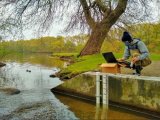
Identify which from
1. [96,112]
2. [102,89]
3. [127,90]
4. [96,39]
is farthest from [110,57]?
[96,39]

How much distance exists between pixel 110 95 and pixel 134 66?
1.51 m

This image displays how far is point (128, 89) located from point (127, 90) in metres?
0.06

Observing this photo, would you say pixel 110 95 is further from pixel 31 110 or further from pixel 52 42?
pixel 52 42

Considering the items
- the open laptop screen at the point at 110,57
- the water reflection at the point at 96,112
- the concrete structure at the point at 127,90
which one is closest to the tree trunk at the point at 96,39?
the concrete structure at the point at 127,90

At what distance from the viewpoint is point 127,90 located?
12625 mm

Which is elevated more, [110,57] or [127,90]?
[110,57]

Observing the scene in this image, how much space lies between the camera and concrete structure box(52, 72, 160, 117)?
1159 cm

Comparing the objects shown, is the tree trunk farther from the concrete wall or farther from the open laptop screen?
the open laptop screen

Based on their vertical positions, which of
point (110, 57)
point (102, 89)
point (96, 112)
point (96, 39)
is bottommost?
point (96, 112)

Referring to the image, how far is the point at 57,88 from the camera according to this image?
16703 millimetres

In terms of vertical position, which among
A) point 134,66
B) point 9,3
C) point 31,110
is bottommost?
point 31,110

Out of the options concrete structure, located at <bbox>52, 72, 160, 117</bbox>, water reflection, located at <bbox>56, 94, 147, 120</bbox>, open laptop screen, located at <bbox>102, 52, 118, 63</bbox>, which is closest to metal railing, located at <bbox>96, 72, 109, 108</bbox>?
concrete structure, located at <bbox>52, 72, 160, 117</bbox>

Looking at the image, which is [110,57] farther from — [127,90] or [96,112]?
[96,112]

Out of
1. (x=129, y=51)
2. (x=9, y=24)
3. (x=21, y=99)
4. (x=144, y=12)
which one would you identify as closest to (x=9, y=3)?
(x=9, y=24)
